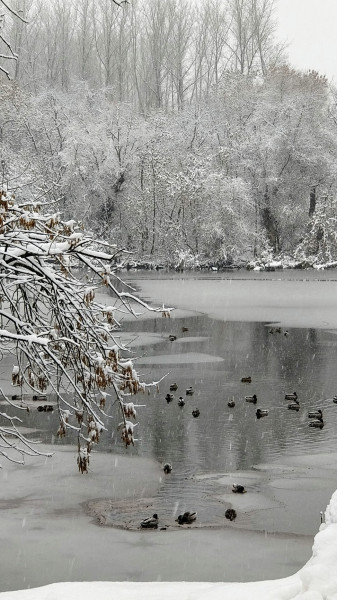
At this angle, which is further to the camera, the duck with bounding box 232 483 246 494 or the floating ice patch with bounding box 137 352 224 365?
the floating ice patch with bounding box 137 352 224 365

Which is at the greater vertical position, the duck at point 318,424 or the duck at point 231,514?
the duck at point 318,424

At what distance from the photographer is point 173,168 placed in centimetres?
5438

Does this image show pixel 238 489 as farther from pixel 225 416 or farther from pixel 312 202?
pixel 312 202

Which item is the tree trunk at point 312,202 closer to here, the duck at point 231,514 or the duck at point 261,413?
the duck at point 261,413

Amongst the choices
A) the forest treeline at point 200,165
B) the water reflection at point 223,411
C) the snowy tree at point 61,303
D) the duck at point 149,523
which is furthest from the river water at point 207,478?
the forest treeline at point 200,165

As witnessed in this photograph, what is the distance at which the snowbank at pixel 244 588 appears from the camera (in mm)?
4918

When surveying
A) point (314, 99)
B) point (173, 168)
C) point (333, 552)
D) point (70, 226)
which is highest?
point (314, 99)

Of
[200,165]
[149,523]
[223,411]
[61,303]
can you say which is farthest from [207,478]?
[200,165]

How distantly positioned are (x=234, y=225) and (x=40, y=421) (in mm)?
38925

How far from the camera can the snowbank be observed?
16.1 feet

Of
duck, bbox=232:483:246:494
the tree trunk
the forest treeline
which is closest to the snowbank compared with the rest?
duck, bbox=232:483:246:494

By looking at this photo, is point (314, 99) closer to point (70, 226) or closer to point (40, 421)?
point (40, 421)

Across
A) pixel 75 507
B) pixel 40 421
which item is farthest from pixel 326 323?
pixel 75 507

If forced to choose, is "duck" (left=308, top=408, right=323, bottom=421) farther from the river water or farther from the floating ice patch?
the floating ice patch
